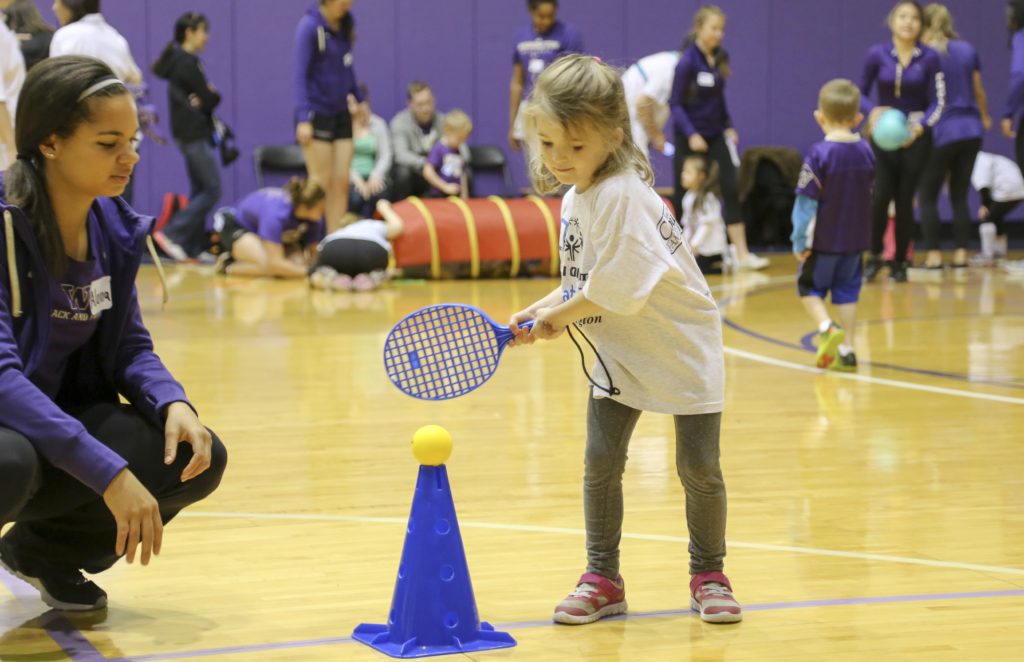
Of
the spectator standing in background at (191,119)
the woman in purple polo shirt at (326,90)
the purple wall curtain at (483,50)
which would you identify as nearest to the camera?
the woman in purple polo shirt at (326,90)

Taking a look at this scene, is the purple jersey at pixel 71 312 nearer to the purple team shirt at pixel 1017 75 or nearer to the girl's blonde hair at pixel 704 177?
the girl's blonde hair at pixel 704 177

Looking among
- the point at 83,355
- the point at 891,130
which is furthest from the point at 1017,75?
the point at 83,355

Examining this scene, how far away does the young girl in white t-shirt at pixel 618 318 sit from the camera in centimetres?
291

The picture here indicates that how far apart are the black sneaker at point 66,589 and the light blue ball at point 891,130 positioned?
7.82 meters

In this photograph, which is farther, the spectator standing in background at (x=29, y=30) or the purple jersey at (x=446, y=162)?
the purple jersey at (x=446, y=162)

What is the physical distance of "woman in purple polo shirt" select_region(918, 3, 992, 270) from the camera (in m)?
10.7

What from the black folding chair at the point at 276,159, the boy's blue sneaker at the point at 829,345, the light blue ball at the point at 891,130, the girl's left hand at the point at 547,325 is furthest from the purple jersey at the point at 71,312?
the black folding chair at the point at 276,159

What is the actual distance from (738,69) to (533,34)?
143 inches

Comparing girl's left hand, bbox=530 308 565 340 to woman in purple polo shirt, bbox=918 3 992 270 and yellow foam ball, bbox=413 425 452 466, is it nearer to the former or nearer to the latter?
yellow foam ball, bbox=413 425 452 466

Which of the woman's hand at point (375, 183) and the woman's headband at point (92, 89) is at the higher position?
the woman's headband at point (92, 89)

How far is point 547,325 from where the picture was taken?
2.93 m

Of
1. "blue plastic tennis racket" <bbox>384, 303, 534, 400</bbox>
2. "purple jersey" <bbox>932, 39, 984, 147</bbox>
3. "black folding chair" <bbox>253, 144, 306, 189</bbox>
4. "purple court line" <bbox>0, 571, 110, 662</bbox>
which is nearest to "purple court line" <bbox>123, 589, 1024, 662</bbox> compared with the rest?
"purple court line" <bbox>0, 571, 110, 662</bbox>

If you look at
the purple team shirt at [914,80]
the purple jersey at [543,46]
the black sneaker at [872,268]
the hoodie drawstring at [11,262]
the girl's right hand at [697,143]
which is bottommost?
the black sneaker at [872,268]

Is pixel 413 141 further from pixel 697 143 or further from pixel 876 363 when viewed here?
pixel 876 363
